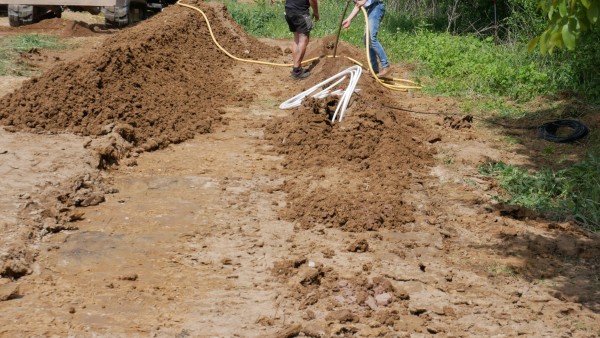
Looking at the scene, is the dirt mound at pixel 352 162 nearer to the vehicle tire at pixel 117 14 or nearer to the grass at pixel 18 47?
the grass at pixel 18 47

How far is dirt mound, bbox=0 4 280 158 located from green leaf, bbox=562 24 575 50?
5.49m

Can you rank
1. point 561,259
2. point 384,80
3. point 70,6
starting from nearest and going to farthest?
point 561,259, point 384,80, point 70,6

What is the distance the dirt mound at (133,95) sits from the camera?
9.23 metres

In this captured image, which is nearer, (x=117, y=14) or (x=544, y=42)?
(x=544, y=42)

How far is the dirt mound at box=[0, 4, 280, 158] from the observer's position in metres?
9.23

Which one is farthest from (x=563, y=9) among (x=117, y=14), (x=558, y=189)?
(x=117, y=14)

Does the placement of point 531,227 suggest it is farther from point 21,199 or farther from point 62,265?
point 21,199

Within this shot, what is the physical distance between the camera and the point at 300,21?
12.6 metres

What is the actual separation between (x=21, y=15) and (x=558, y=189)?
1384 centimetres

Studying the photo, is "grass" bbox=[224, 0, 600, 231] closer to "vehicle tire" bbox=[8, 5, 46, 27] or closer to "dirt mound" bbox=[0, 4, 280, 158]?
"dirt mound" bbox=[0, 4, 280, 158]

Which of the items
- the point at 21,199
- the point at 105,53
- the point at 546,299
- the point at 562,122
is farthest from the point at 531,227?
the point at 105,53

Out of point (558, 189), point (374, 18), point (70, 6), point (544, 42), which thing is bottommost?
point (70, 6)

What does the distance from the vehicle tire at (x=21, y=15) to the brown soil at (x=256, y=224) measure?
7.08 meters

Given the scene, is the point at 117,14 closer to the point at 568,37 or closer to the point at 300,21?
the point at 300,21
